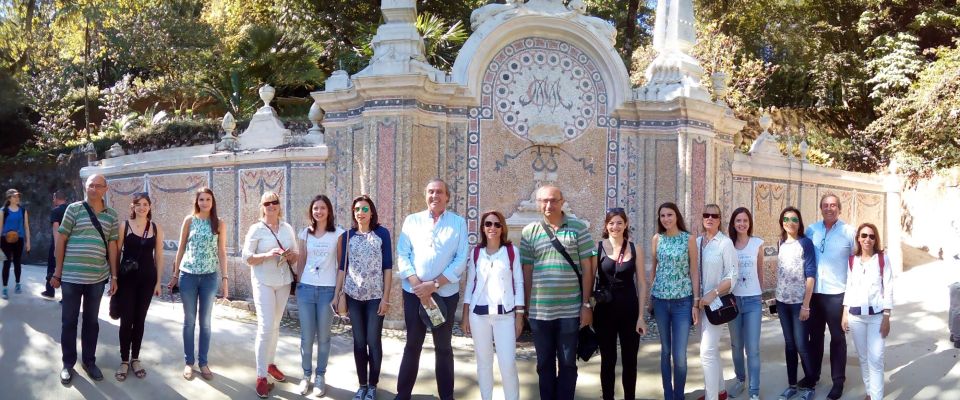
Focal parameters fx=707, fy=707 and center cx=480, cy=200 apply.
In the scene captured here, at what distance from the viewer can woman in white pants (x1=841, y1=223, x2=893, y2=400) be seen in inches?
193

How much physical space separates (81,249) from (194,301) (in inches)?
33.7

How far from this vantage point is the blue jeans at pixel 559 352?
457 cm

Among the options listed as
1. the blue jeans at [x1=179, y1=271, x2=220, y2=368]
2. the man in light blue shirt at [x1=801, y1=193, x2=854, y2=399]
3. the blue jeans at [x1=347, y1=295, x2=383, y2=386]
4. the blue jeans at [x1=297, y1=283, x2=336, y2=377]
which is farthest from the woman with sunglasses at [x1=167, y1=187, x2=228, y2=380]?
the man in light blue shirt at [x1=801, y1=193, x2=854, y2=399]

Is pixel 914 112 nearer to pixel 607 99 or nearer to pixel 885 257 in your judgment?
pixel 607 99

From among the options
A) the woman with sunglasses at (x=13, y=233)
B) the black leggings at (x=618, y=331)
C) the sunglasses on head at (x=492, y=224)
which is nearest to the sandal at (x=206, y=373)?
the sunglasses on head at (x=492, y=224)

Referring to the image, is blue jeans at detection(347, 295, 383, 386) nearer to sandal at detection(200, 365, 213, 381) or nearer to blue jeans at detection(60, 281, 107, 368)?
sandal at detection(200, 365, 213, 381)

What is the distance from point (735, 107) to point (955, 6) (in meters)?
6.38

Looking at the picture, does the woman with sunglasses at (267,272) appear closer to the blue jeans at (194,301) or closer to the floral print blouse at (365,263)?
the blue jeans at (194,301)

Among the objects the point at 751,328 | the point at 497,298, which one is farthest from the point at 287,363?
the point at 751,328

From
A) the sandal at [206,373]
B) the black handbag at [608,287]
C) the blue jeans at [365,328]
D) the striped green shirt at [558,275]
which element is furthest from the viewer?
the sandal at [206,373]

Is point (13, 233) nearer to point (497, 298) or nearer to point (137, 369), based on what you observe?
point (137, 369)

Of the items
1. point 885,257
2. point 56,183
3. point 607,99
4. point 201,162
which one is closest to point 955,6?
point 607,99

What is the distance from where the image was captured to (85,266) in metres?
5.09

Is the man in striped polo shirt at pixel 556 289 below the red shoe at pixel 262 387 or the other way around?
the other way around
